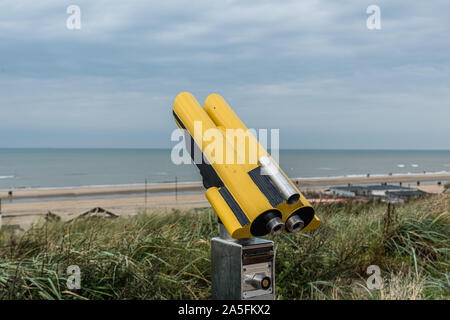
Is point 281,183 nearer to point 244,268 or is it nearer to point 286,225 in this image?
point 286,225

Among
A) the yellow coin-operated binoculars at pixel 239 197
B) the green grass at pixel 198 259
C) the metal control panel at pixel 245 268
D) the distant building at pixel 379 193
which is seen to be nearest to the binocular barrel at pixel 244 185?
the yellow coin-operated binoculars at pixel 239 197

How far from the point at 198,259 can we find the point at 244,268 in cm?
162

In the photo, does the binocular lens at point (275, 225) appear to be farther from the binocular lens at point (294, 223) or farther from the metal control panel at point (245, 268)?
the metal control panel at point (245, 268)

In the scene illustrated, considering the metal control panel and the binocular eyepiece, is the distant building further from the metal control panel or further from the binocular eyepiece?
the binocular eyepiece

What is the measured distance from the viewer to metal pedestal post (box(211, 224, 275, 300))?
2.66 meters

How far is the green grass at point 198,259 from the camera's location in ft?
11.5

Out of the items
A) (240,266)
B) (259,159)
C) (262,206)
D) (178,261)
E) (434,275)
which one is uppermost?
(259,159)

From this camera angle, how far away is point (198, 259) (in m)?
4.21

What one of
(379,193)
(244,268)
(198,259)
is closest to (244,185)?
(244,268)

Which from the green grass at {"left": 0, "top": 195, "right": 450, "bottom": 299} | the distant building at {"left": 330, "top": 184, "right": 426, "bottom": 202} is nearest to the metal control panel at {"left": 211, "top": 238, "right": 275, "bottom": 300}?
the green grass at {"left": 0, "top": 195, "right": 450, "bottom": 299}
